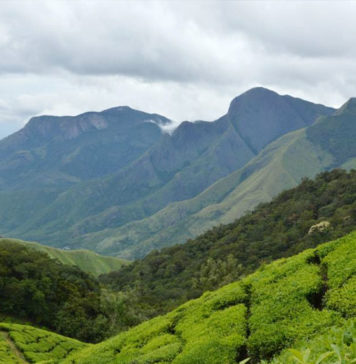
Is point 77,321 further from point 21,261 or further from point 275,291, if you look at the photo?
point 275,291

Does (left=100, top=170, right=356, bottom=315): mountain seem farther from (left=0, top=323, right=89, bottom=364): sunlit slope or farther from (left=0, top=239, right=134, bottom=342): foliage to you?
(left=0, top=323, right=89, bottom=364): sunlit slope

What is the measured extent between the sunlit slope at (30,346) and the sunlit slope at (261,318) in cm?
1663

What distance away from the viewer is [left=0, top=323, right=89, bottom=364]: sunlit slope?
43375mm

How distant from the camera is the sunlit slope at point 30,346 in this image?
43375 millimetres

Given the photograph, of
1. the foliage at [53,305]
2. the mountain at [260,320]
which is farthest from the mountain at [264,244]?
the mountain at [260,320]

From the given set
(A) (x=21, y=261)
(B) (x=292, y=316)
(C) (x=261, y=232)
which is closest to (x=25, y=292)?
(A) (x=21, y=261)

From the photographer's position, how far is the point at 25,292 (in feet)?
254

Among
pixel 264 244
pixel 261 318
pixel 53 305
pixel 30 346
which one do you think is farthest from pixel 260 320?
pixel 264 244

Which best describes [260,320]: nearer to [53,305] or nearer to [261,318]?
[261,318]

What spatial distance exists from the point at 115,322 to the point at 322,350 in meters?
70.8

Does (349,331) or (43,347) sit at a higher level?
(349,331)

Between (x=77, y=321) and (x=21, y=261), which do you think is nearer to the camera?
(x=77, y=321)

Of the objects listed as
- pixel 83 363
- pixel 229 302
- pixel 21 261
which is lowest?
pixel 83 363

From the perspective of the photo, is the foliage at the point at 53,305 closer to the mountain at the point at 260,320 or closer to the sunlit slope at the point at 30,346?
the sunlit slope at the point at 30,346
